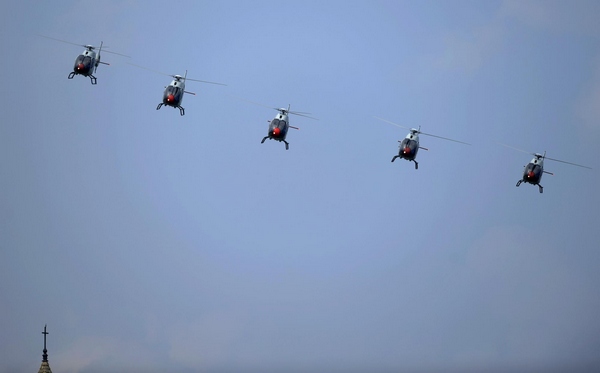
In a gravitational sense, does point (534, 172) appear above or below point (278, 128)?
below

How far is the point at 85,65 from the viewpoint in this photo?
6112 inches

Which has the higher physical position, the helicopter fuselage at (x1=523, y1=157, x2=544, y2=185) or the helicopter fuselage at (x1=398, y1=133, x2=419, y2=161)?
the helicopter fuselage at (x1=398, y1=133, x2=419, y2=161)

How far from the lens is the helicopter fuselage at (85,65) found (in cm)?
15488

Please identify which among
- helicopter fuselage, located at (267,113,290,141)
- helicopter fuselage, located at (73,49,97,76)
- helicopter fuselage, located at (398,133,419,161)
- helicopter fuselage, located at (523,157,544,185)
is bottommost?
helicopter fuselage, located at (523,157,544,185)

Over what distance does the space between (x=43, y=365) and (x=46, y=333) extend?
5.95 meters

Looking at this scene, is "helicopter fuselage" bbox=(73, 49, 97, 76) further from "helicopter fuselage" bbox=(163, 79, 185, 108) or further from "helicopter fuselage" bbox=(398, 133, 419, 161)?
"helicopter fuselage" bbox=(398, 133, 419, 161)

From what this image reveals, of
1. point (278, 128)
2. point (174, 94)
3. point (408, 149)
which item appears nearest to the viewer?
point (278, 128)

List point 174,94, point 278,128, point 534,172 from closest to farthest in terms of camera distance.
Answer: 1. point 278,128
2. point 174,94
3. point 534,172

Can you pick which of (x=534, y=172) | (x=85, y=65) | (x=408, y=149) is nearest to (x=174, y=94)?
(x=85, y=65)

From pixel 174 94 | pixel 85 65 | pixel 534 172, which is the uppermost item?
pixel 85 65

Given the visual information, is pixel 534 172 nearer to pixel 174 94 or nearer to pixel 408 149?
pixel 408 149

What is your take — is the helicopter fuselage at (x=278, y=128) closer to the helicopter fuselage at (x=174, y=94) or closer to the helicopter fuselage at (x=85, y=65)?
the helicopter fuselage at (x=174, y=94)

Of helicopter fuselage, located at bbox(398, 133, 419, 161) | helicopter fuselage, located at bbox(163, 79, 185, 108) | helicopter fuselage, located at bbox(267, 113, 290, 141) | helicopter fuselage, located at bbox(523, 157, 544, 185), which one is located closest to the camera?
helicopter fuselage, located at bbox(267, 113, 290, 141)

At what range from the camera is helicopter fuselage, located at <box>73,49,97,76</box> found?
15488 centimetres
